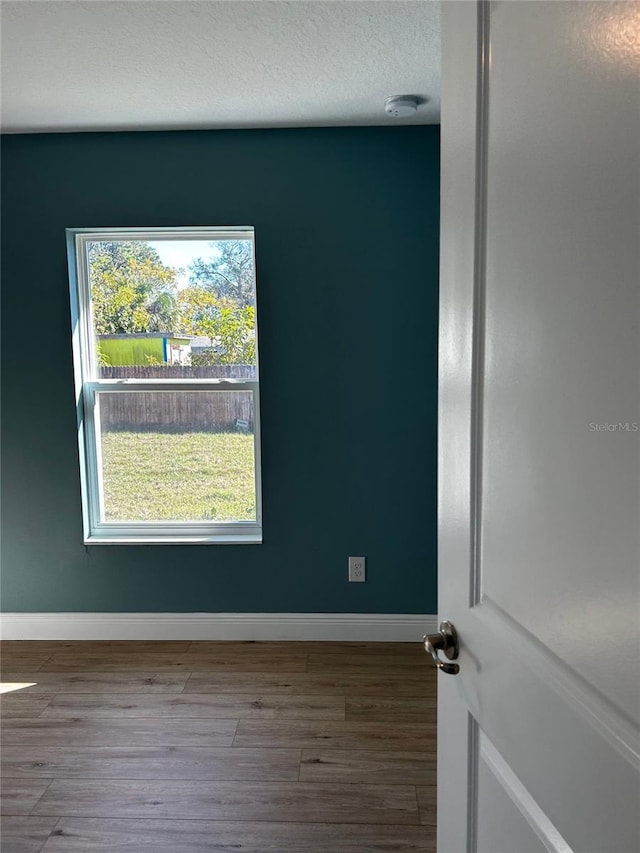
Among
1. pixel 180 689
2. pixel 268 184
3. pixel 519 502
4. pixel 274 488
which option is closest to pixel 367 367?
pixel 274 488

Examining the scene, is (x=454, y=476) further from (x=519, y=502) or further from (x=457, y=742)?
(x=457, y=742)

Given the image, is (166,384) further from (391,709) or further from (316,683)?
(391,709)

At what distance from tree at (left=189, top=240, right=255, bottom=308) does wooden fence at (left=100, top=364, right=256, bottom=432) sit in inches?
13.6

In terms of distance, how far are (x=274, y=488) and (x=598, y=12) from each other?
2.58m

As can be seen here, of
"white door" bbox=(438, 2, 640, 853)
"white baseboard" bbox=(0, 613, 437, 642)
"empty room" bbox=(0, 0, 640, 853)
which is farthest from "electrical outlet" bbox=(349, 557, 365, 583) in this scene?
"white door" bbox=(438, 2, 640, 853)

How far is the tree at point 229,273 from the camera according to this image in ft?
10.1

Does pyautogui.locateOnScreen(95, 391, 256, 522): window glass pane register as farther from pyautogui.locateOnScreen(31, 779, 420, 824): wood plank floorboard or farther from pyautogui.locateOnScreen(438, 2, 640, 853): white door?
pyautogui.locateOnScreen(438, 2, 640, 853): white door

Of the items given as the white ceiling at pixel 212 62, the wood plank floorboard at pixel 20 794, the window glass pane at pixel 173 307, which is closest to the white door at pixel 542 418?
the white ceiling at pixel 212 62

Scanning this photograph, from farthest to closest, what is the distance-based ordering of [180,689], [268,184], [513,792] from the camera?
1. [268,184]
2. [180,689]
3. [513,792]

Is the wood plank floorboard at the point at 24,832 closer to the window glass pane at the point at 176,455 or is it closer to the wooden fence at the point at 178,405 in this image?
the window glass pane at the point at 176,455

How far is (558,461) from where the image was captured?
76 centimetres

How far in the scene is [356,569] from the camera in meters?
3.10

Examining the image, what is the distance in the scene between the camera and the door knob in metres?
1.08

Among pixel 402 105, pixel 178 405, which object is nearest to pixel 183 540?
pixel 178 405
